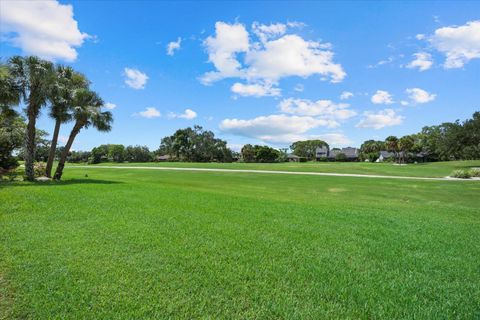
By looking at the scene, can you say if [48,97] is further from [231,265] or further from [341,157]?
[341,157]

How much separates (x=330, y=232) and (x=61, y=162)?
2002cm

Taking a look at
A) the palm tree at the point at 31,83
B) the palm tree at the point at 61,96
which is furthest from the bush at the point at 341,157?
the palm tree at the point at 31,83

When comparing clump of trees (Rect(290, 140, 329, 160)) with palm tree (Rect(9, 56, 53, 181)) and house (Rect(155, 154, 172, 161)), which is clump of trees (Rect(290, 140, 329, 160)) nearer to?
house (Rect(155, 154, 172, 161))

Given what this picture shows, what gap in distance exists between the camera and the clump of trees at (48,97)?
17.2 meters

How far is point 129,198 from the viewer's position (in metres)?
10.8

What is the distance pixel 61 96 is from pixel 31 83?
182 cm

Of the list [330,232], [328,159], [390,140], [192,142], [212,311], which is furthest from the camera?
[328,159]

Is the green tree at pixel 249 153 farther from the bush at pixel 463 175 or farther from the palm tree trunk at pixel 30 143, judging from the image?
the palm tree trunk at pixel 30 143

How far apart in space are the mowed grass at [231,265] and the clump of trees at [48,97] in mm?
11954

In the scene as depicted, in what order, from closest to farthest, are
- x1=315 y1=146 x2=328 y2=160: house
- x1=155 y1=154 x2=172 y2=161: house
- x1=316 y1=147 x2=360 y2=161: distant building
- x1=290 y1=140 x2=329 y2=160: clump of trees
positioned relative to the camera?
x1=316 y1=147 x2=360 y2=161: distant building
x1=155 y1=154 x2=172 y2=161: house
x1=315 y1=146 x2=328 y2=160: house
x1=290 y1=140 x2=329 y2=160: clump of trees

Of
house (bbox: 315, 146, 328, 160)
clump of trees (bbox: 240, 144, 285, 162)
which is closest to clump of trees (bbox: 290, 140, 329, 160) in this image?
house (bbox: 315, 146, 328, 160)

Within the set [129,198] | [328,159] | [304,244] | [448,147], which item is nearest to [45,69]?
[129,198]

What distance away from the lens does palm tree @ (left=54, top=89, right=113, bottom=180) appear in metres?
19.7

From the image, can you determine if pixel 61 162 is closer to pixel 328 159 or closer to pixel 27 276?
pixel 27 276
